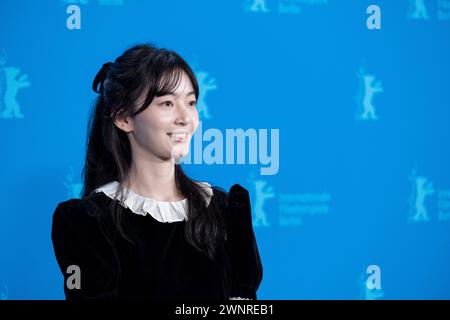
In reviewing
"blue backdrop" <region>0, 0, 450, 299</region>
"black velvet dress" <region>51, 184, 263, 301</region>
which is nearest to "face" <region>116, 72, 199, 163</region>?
"black velvet dress" <region>51, 184, 263, 301</region>

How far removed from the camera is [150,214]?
1305 millimetres

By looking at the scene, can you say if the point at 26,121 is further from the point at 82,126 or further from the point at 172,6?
the point at 172,6

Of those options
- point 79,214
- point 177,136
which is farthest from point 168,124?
point 79,214

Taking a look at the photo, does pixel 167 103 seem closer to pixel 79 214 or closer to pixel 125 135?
pixel 125 135

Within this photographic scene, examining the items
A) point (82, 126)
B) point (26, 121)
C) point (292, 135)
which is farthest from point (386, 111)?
point (26, 121)

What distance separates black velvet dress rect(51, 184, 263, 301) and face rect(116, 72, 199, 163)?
0.14 m

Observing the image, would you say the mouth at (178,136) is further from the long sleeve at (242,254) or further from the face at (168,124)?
the long sleeve at (242,254)

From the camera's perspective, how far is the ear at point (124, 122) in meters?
1.36

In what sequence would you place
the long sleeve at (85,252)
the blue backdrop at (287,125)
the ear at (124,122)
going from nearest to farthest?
the long sleeve at (85,252) → the ear at (124,122) → the blue backdrop at (287,125)

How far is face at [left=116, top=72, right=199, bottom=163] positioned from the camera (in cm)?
132

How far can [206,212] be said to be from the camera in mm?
1358

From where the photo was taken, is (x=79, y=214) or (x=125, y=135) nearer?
(x=79, y=214)

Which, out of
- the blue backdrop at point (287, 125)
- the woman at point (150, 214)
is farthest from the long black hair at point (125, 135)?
the blue backdrop at point (287, 125)

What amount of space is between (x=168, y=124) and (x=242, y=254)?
0.32 m
